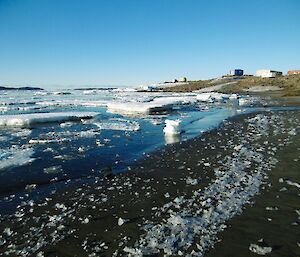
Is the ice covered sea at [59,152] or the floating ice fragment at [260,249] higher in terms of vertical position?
the floating ice fragment at [260,249]

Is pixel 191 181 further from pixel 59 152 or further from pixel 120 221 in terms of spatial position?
pixel 59 152

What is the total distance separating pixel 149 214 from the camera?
219 inches

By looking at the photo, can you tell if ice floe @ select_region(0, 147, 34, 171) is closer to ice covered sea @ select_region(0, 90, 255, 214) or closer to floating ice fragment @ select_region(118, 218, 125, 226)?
ice covered sea @ select_region(0, 90, 255, 214)

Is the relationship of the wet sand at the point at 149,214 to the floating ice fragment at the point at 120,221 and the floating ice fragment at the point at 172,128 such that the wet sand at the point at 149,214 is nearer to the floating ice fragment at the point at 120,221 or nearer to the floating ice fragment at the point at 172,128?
the floating ice fragment at the point at 120,221

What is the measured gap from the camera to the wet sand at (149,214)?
4.45 metres

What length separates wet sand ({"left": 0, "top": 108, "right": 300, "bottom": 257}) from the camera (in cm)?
445

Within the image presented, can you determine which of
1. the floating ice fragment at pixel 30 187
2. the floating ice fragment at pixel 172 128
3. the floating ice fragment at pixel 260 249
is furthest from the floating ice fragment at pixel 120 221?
the floating ice fragment at pixel 172 128

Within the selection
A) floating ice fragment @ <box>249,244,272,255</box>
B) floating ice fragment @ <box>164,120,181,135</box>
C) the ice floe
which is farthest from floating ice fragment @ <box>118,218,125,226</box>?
floating ice fragment @ <box>164,120,181,135</box>

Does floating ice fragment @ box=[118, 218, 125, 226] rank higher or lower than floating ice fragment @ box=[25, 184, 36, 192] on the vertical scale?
higher

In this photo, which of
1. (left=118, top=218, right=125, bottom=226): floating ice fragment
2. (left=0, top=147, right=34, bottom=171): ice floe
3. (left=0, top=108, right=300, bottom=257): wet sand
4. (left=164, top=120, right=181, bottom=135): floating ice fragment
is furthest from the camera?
(left=164, top=120, right=181, bottom=135): floating ice fragment

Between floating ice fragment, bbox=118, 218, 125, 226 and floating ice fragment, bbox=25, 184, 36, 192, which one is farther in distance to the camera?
floating ice fragment, bbox=25, 184, 36, 192

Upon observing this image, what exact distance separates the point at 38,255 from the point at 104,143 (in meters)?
7.90

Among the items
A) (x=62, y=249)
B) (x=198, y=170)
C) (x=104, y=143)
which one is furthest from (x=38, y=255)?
(x=104, y=143)

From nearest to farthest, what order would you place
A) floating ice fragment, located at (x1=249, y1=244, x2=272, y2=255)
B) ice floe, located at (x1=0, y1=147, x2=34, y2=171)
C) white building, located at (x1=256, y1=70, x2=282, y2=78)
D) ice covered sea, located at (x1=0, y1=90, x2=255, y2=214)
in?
floating ice fragment, located at (x1=249, y1=244, x2=272, y2=255) → ice covered sea, located at (x1=0, y1=90, x2=255, y2=214) → ice floe, located at (x1=0, y1=147, x2=34, y2=171) → white building, located at (x1=256, y1=70, x2=282, y2=78)
